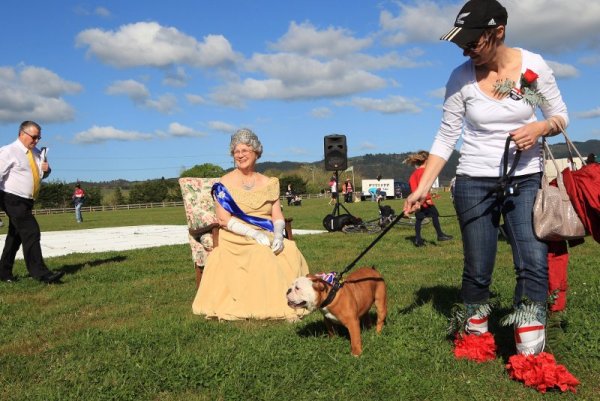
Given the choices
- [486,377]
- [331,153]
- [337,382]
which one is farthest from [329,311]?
[331,153]

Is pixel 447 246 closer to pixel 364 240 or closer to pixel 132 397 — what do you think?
pixel 364 240

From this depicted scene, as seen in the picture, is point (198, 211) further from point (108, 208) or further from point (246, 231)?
point (108, 208)

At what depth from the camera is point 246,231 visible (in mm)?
5688

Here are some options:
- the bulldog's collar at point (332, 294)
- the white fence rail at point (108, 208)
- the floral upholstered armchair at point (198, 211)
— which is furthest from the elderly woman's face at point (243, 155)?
the white fence rail at point (108, 208)

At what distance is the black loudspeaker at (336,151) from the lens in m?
16.2

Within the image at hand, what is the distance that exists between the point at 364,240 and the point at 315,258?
2.82 meters

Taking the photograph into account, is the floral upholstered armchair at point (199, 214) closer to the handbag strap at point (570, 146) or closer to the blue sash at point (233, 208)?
the blue sash at point (233, 208)

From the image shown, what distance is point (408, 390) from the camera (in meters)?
3.32

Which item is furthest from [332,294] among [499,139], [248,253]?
[248,253]

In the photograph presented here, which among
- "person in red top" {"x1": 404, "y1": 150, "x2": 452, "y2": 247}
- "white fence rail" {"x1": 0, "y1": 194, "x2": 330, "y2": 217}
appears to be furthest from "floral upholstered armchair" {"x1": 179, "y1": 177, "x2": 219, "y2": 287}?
"white fence rail" {"x1": 0, "y1": 194, "x2": 330, "y2": 217}

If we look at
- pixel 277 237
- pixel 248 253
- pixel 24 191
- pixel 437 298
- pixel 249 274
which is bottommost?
pixel 437 298

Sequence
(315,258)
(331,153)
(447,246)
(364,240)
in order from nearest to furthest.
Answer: (315,258) < (447,246) < (364,240) < (331,153)

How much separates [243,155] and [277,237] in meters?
0.95

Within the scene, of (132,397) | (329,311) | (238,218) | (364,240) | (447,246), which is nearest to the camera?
(132,397)
